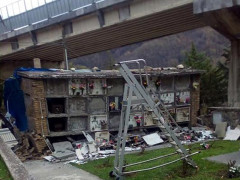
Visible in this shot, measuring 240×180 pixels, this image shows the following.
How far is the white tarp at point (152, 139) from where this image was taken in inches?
439

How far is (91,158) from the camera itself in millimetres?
9641

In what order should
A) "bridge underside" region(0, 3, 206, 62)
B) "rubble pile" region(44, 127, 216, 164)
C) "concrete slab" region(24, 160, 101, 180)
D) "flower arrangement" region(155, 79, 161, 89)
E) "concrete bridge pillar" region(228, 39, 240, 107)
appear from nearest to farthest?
"concrete slab" region(24, 160, 101, 180) < "rubble pile" region(44, 127, 216, 164) < "flower arrangement" region(155, 79, 161, 89) < "concrete bridge pillar" region(228, 39, 240, 107) < "bridge underside" region(0, 3, 206, 62)

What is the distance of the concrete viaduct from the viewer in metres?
13.6

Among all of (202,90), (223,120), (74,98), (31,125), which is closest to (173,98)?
(223,120)

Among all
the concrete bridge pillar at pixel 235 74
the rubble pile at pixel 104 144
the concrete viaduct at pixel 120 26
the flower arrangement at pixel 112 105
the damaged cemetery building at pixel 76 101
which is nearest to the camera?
the rubble pile at pixel 104 144

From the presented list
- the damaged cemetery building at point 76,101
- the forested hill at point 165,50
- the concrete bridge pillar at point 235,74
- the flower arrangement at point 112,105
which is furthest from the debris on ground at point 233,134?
the forested hill at point 165,50

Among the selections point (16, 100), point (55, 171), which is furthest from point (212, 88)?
point (55, 171)

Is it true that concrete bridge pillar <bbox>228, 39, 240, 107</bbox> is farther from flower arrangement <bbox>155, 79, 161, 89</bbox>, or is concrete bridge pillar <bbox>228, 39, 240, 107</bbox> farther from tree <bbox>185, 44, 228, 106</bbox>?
flower arrangement <bbox>155, 79, 161, 89</bbox>

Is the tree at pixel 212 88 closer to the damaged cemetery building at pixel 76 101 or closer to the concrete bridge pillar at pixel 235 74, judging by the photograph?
the concrete bridge pillar at pixel 235 74

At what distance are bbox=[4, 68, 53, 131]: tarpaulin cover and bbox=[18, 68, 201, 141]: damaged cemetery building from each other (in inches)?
16.8

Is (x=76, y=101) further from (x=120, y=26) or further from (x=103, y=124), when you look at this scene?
(x=120, y=26)

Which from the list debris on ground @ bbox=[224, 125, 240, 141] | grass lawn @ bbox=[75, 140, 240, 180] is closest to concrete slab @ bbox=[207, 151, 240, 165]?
grass lawn @ bbox=[75, 140, 240, 180]

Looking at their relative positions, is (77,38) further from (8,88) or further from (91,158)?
(91,158)

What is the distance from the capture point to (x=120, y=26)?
16984 millimetres
